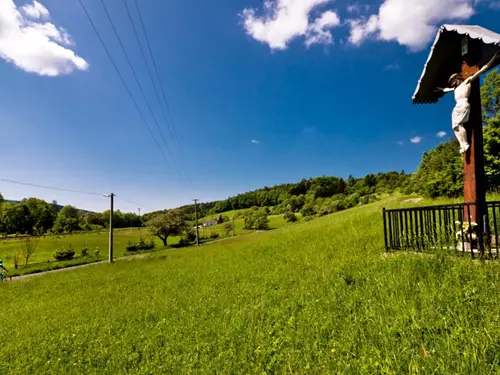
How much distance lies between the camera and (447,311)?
3494 millimetres

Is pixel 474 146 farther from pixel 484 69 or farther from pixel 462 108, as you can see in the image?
pixel 484 69

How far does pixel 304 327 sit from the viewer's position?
4.50m

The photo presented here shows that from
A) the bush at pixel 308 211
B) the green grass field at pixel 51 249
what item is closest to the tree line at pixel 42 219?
the green grass field at pixel 51 249

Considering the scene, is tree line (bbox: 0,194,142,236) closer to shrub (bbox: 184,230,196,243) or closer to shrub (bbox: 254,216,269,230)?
shrub (bbox: 184,230,196,243)

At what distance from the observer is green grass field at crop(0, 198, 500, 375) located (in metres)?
3.13

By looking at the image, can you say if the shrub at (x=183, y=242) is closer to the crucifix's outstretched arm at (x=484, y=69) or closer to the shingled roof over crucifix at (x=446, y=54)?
the shingled roof over crucifix at (x=446, y=54)

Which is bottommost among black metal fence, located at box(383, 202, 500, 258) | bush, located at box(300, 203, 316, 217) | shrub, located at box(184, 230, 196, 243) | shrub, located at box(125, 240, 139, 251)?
shrub, located at box(125, 240, 139, 251)

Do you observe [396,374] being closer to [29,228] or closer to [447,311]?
[447,311]

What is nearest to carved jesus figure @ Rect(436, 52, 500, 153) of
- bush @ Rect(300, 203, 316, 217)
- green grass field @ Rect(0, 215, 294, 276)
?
green grass field @ Rect(0, 215, 294, 276)

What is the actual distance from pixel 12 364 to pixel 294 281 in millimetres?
6934

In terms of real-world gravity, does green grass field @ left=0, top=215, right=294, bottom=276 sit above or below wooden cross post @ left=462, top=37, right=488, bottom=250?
below

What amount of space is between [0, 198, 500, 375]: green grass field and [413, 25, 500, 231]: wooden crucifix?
73.0 inches

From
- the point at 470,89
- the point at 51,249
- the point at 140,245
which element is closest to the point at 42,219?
the point at 51,249

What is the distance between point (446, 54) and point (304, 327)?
295 inches
